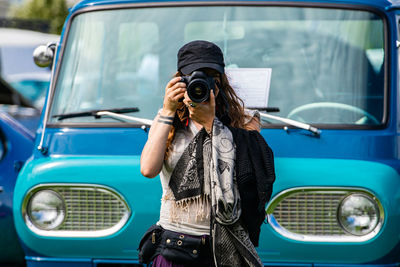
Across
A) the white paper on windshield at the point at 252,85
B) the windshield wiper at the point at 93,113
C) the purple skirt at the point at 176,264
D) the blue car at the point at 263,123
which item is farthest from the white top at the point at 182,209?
the windshield wiper at the point at 93,113

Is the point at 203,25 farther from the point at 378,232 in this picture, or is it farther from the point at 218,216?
the point at 218,216

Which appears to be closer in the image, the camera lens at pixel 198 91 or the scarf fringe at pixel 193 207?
the camera lens at pixel 198 91

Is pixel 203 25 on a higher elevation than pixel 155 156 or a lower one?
higher

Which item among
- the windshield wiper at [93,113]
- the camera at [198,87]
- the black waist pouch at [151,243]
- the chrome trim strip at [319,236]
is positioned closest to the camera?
the camera at [198,87]

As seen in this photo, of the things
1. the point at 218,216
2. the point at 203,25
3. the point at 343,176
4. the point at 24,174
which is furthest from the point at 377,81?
the point at 24,174

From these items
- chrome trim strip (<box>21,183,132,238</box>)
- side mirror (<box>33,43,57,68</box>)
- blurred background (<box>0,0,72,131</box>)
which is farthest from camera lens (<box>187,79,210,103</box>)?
blurred background (<box>0,0,72,131</box>)

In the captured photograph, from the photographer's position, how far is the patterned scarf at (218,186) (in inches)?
104

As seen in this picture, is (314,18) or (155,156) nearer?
(155,156)

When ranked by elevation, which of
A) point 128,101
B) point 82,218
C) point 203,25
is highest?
point 203,25

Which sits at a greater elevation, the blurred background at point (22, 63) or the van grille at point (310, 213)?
the blurred background at point (22, 63)

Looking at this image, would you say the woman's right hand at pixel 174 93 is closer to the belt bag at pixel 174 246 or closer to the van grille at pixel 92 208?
the belt bag at pixel 174 246

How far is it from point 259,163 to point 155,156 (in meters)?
0.41

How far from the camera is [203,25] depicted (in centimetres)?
428

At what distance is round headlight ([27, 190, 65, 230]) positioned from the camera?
3.84m
